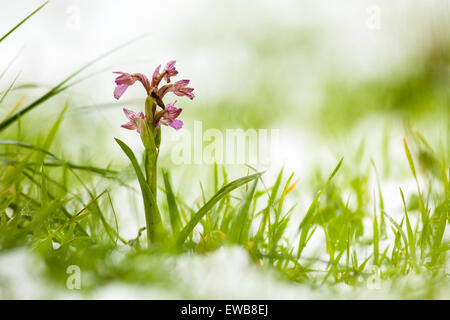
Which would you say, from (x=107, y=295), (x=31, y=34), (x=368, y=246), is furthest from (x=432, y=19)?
(x=31, y=34)

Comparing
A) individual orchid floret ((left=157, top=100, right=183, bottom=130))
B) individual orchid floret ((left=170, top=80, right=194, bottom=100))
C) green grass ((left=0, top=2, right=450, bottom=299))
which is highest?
individual orchid floret ((left=170, top=80, right=194, bottom=100))

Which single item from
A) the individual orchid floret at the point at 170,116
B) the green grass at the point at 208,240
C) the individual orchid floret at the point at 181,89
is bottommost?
the green grass at the point at 208,240

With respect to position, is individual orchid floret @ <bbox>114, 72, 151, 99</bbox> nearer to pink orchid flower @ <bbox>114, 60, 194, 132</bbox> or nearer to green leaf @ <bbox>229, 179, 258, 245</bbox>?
pink orchid flower @ <bbox>114, 60, 194, 132</bbox>

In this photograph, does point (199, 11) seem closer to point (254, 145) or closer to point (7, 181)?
point (254, 145)

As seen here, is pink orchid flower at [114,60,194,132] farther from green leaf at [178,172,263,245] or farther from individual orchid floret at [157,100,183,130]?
green leaf at [178,172,263,245]

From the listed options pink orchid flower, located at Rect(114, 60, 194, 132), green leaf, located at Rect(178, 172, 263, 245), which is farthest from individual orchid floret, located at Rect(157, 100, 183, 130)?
green leaf, located at Rect(178, 172, 263, 245)

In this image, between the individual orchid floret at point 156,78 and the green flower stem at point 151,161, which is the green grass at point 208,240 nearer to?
the green flower stem at point 151,161

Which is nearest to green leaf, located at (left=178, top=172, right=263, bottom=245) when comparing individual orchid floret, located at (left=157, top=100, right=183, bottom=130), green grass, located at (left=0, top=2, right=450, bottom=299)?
green grass, located at (left=0, top=2, right=450, bottom=299)

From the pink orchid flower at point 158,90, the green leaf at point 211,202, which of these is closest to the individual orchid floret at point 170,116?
the pink orchid flower at point 158,90

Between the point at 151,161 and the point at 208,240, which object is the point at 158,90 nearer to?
the point at 151,161

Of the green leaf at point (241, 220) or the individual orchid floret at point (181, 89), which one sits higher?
the individual orchid floret at point (181, 89)

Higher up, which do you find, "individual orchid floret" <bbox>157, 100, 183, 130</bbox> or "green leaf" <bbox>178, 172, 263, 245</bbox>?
"individual orchid floret" <bbox>157, 100, 183, 130</bbox>
